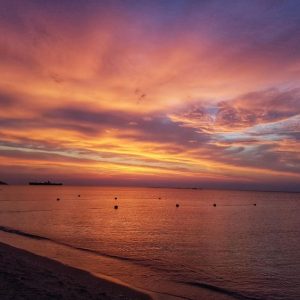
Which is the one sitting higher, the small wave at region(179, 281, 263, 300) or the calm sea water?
the calm sea water

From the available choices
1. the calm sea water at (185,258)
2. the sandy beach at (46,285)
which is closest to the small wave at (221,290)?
the calm sea water at (185,258)

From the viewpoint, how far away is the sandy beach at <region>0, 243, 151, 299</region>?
44.7ft

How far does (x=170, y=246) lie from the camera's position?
36531 mm

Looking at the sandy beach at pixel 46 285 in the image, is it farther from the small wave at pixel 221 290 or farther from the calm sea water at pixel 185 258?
the small wave at pixel 221 290

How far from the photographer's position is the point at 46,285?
50.2 ft

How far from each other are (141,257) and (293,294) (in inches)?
506

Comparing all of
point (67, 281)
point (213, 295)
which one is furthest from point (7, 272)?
point (213, 295)

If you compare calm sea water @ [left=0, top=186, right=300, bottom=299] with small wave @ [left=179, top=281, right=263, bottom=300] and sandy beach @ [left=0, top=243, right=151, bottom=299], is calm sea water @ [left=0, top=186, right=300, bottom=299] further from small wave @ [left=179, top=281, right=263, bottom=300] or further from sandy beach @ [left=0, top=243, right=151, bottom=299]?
sandy beach @ [left=0, top=243, right=151, bottom=299]

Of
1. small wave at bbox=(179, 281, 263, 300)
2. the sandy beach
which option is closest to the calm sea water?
small wave at bbox=(179, 281, 263, 300)

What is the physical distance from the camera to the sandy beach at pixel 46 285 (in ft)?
44.7

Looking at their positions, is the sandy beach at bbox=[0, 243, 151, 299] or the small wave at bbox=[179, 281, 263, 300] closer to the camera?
the sandy beach at bbox=[0, 243, 151, 299]

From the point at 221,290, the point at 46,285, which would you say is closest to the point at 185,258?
the point at 221,290

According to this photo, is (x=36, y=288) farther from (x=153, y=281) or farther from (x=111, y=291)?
(x=153, y=281)

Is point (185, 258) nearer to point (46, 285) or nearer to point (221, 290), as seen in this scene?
point (221, 290)
